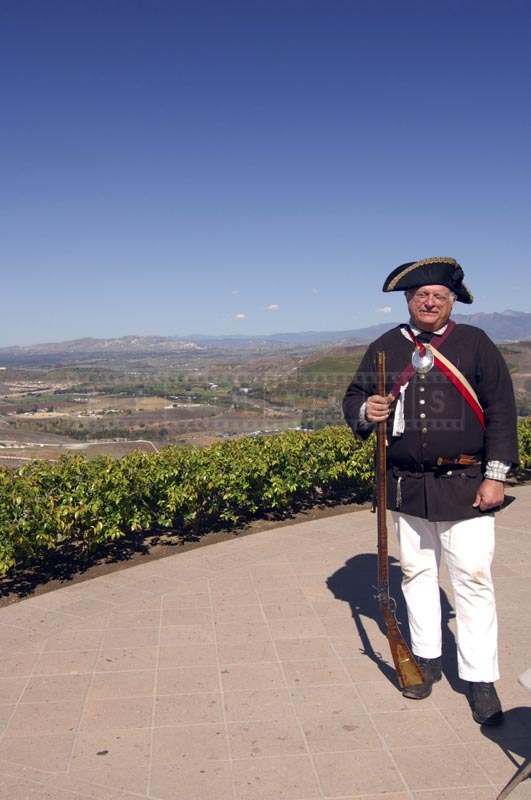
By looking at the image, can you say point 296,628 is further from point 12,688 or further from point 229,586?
point 12,688

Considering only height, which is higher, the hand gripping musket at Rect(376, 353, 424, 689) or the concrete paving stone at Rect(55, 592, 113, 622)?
the hand gripping musket at Rect(376, 353, 424, 689)

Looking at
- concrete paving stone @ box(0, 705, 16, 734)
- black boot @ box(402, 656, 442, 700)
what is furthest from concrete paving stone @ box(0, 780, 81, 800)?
black boot @ box(402, 656, 442, 700)

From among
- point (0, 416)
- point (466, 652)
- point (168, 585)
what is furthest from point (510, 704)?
point (0, 416)

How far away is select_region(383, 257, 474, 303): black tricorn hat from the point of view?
3.21 m

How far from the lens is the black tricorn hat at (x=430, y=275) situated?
321 centimetres

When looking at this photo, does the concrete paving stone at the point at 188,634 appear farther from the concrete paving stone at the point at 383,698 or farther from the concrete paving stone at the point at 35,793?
the concrete paving stone at the point at 35,793

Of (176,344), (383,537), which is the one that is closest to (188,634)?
(383,537)

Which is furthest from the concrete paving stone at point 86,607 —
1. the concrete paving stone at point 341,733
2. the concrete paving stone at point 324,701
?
the concrete paving stone at point 341,733

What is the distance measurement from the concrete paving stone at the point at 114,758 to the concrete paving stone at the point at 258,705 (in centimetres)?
45

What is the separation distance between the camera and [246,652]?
3.84 meters

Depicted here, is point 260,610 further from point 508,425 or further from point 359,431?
point 508,425

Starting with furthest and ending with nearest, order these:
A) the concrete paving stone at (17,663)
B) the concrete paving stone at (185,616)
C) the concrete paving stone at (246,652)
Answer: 1. the concrete paving stone at (185,616)
2. the concrete paving stone at (246,652)
3. the concrete paving stone at (17,663)

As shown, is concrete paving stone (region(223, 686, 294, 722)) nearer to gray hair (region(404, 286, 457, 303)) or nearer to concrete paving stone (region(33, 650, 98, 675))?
concrete paving stone (region(33, 650, 98, 675))

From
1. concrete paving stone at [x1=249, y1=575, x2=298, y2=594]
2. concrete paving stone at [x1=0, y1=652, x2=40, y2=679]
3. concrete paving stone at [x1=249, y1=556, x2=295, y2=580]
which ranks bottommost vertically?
concrete paving stone at [x1=249, y1=575, x2=298, y2=594]
